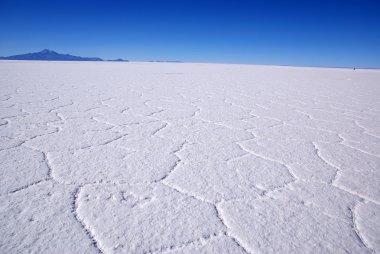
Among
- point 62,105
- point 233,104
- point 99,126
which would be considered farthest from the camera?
point 233,104

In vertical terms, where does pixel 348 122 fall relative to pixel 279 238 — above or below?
below

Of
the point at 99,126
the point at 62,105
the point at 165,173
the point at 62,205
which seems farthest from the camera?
the point at 62,105

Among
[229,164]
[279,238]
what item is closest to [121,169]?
[229,164]

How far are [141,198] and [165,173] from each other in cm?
22

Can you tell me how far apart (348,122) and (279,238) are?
180cm

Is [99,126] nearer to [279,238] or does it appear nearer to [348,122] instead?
[279,238]

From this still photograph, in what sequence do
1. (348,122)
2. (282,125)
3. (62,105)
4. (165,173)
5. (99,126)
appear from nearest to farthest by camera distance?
(165,173) < (99,126) < (282,125) < (348,122) < (62,105)

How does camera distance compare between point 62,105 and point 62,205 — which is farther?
point 62,105

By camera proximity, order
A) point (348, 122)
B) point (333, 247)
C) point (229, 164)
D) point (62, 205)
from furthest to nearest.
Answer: point (348, 122) → point (229, 164) → point (62, 205) → point (333, 247)

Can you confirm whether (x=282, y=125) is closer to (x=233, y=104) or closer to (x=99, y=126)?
(x=233, y=104)

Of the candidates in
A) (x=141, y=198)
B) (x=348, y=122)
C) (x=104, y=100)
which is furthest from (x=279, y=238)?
(x=104, y=100)

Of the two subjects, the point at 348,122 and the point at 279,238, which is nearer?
the point at 279,238

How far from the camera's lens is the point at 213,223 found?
79cm

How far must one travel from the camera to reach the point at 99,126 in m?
1.80
